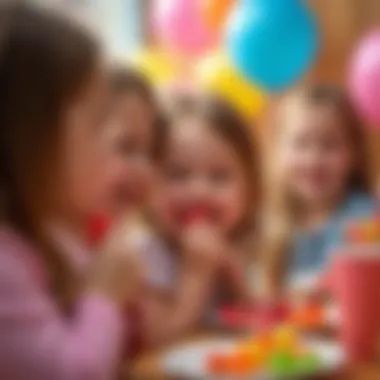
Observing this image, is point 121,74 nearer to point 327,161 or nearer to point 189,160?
point 189,160

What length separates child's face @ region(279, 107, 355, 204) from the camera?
125cm

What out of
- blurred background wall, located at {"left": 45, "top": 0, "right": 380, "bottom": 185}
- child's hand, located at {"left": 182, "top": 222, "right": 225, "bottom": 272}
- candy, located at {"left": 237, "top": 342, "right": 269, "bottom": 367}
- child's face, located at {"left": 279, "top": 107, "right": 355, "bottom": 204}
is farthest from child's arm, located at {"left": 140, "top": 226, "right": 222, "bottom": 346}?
blurred background wall, located at {"left": 45, "top": 0, "right": 380, "bottom": 185}

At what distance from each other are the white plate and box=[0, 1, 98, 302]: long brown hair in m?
0.12

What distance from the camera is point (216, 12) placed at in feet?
3.51

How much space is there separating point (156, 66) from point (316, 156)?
0.75ft

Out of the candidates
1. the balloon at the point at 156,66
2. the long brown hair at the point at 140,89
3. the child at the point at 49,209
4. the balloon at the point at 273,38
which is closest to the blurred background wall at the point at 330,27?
the balloon at the point at 156,66

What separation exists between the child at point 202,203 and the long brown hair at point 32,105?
9.1 inches

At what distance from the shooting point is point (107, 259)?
0.87 m

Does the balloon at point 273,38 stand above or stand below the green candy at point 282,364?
above

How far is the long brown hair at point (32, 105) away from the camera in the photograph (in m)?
0.82

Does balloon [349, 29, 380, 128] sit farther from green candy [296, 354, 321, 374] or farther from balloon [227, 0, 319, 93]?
green candy [296, 354, 321, 374]

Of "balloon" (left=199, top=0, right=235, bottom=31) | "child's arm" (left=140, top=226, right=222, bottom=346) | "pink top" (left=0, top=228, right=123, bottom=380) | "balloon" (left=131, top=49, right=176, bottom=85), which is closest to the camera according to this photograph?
"pink top" (left=0, top=228, right=123, bottom=380)

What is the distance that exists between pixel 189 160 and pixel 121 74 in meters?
0.13

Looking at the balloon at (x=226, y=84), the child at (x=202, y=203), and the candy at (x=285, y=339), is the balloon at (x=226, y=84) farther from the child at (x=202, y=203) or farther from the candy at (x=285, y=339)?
the candy at (x=285, y=339)
